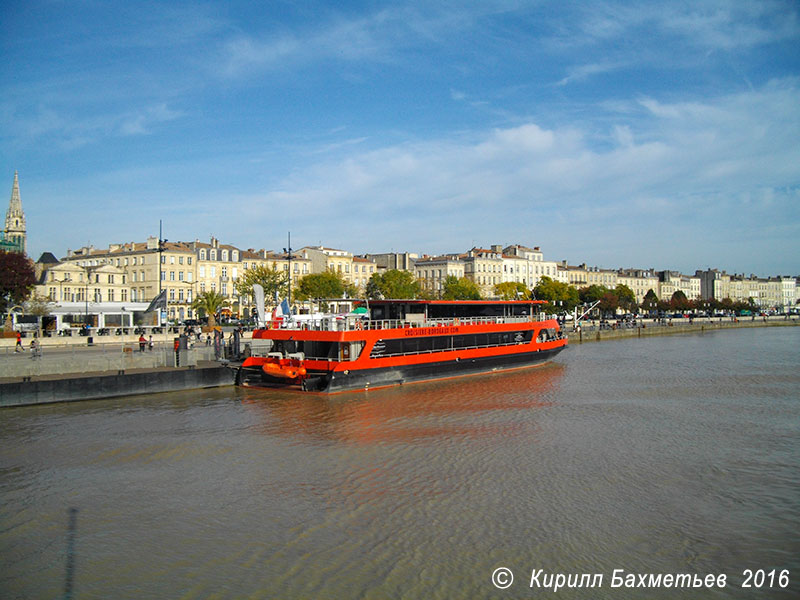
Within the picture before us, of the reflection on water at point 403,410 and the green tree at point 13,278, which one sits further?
the green tree at point 13,278

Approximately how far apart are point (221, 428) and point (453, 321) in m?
18.7

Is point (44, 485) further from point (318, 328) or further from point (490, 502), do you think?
point (318, 328)

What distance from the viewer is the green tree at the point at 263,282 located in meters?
71.9

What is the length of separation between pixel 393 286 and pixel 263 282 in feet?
60.6

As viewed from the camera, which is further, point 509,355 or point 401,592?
point 509,355

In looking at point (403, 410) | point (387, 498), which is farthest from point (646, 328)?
point (387, 498)

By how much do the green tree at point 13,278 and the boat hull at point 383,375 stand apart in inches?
1048

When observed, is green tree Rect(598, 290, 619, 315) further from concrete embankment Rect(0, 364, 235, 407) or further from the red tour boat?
concrete embankment Rect(0, 364, 235, 407)

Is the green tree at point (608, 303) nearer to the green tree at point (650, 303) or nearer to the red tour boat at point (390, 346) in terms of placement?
the green tree at point (650, 303)

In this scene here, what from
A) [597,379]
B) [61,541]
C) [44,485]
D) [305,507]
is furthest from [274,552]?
[597,379]

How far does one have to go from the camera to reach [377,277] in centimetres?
8769

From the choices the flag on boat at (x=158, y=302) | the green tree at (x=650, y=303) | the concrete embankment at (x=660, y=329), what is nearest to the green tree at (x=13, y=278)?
the flag on boat at (x=158, y=302)

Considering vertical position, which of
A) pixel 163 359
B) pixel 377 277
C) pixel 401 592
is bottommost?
pixel 401 592

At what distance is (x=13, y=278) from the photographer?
158 ft
